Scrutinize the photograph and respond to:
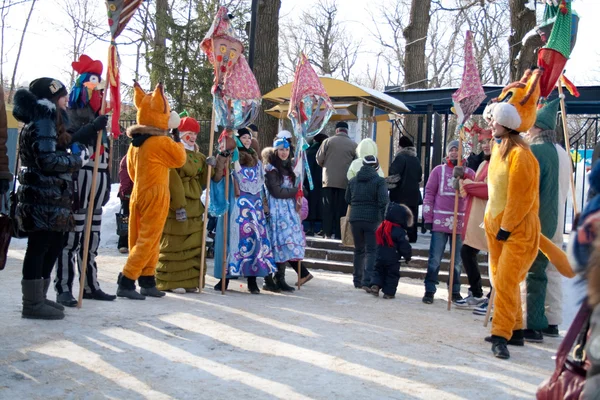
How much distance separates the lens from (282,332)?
20.6ft

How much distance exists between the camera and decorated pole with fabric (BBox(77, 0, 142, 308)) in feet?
22.5

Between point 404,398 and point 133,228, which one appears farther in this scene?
point 133,228

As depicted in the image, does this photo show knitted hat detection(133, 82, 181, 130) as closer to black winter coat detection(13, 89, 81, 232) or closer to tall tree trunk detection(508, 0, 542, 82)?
black winter coat detection(13, 89, 81, 232)

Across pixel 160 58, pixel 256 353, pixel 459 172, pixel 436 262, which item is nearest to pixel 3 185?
pixel 256 353

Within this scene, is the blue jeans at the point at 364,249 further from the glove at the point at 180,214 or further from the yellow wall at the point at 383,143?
the yellow wall at the point at 383,143

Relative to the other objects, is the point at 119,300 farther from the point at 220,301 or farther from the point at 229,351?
the point at 229,351

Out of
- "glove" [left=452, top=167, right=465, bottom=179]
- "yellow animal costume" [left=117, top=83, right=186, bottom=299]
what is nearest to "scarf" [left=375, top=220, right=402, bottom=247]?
"glove" [left=452, top=167, right=465, bottom=179]

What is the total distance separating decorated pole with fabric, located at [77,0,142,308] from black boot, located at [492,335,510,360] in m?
3.74

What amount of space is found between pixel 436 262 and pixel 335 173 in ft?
11.9

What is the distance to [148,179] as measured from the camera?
7.35 meters

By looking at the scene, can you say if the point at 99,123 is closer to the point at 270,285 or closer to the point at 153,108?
the point at 153,108

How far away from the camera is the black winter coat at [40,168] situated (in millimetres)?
5828

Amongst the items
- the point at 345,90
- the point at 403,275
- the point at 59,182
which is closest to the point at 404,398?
the point at 59,182

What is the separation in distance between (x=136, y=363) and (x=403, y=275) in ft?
19.4
